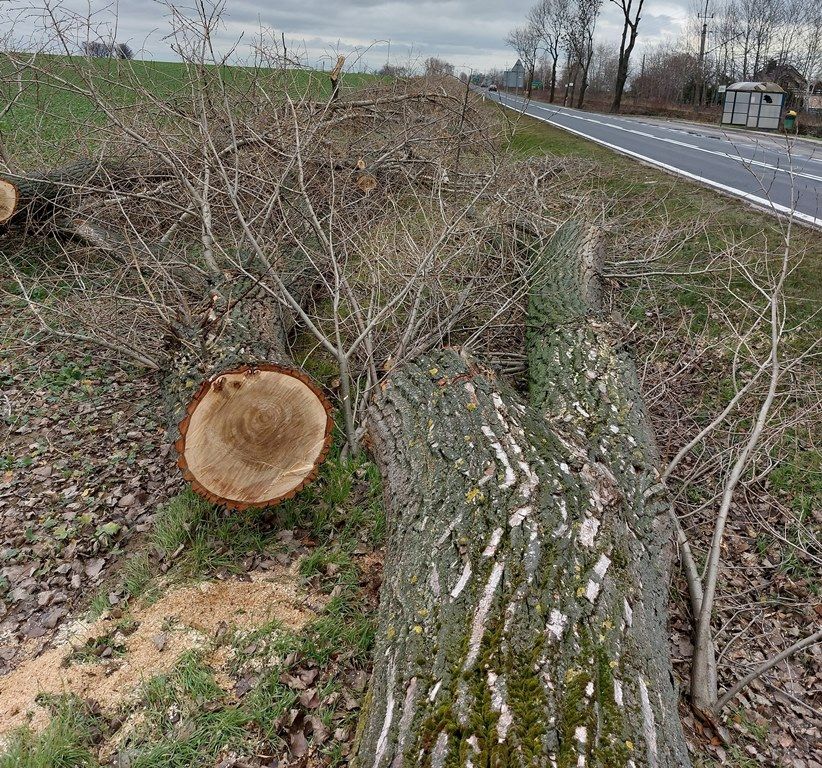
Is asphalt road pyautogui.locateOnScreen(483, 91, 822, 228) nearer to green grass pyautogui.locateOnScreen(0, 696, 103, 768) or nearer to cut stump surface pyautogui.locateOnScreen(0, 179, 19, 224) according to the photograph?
green grass pyautogui.locateOnScreen(0, 696, 103, 768)

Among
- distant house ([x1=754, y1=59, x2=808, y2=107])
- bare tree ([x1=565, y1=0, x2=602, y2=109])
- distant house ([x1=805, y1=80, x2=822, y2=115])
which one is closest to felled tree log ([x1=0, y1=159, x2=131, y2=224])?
distant house ([x1=754, y1=59, x2=808, y2=107])

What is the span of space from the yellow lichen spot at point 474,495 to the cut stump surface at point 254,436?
0.94 m

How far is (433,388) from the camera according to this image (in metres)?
3.39

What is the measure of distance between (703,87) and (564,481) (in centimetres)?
4315

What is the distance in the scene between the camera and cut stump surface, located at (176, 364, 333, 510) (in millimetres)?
3059

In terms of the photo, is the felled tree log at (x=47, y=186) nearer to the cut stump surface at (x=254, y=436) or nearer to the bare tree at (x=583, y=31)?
the cut stump surface at (x=254, y=436)

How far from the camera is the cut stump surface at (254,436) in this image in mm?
3059

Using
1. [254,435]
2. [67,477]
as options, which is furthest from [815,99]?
[67,477]

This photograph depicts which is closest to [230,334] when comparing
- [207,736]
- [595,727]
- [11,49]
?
[207,736]

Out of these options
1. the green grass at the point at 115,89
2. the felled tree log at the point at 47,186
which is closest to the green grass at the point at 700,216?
the green grass at the point at 115,89

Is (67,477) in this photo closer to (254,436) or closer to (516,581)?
(254,436)

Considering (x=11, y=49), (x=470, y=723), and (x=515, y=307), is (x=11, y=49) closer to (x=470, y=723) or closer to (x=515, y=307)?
(x=515, y=307)

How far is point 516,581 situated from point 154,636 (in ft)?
5.63

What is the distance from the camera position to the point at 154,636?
2.71 m
